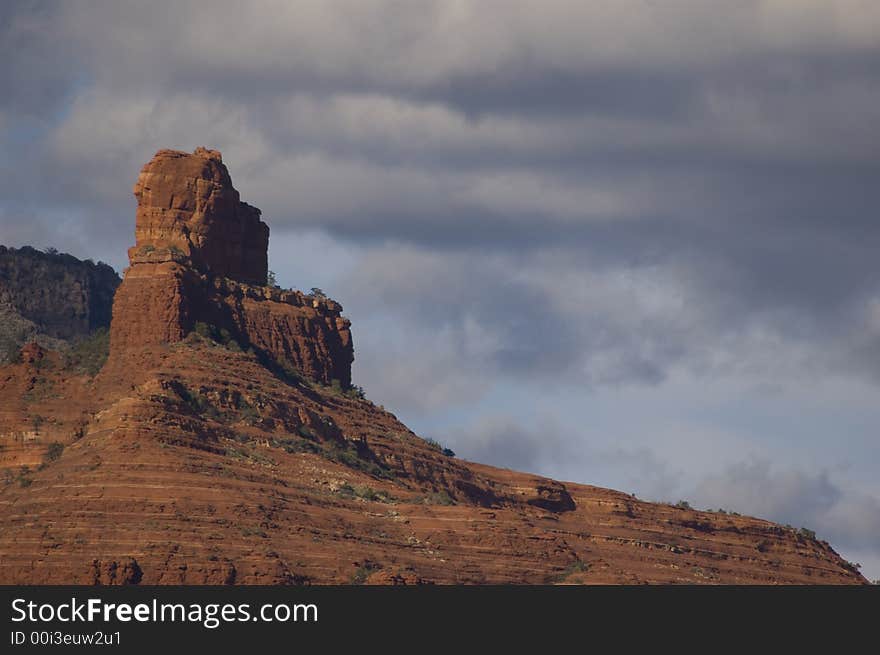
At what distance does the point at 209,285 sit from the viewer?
6870 inches

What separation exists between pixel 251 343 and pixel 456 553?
Answer: 99.9ft

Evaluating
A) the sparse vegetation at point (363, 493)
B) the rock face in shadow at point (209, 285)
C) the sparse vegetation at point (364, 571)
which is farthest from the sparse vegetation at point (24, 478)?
the sparse vegetation at point (364, 571)

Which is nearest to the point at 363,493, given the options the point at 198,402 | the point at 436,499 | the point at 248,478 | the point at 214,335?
the point at 436,499

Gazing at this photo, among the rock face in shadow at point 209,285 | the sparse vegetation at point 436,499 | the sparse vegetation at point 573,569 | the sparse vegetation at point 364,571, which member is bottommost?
the sparse vegetation at point 364,571

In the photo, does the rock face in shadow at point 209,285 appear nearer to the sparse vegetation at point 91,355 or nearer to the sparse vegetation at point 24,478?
the sparse vegetation at point 91,355

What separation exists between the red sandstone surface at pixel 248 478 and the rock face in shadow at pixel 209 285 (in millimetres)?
149

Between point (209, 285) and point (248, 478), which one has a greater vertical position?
point (209, 285)

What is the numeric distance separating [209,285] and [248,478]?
2776 cm

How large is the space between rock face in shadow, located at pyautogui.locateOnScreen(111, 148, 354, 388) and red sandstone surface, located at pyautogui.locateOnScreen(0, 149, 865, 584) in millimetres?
149

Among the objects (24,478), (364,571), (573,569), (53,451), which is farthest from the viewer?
(53,451)

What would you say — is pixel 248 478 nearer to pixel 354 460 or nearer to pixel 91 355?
pixel 354 460

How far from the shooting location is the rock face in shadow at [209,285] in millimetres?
166625

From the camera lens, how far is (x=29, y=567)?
453 ft
